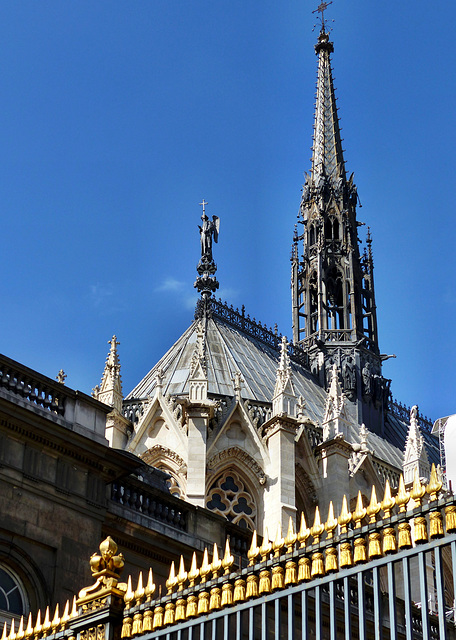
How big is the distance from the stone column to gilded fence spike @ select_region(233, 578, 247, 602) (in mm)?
24084

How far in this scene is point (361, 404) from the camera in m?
51.0

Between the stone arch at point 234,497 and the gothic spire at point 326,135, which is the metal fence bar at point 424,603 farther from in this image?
the gothic spire at point 326,135

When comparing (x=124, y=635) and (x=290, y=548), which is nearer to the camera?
(x=290, y=548)

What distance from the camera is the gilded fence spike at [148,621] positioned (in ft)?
30.6

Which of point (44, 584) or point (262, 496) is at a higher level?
point (262, 496)

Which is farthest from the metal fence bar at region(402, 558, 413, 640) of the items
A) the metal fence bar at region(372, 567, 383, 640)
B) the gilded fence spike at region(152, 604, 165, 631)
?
the gilded fence spike at region(152, 604, 165, 631)

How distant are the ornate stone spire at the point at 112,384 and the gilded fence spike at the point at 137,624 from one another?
79.1 ft

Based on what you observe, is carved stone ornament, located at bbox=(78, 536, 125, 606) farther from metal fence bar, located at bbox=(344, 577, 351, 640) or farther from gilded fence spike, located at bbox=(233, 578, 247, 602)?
metal fence bar, located at bbox=(344, 577, 351, 640)

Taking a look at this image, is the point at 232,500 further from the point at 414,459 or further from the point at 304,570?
the point at 304,570

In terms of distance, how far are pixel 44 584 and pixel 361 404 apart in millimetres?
36218

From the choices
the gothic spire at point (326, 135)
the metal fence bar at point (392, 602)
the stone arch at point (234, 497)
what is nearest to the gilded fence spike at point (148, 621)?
the metal fence bar at point (392, 602)

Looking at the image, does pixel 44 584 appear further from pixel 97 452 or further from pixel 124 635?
pixel 124 635

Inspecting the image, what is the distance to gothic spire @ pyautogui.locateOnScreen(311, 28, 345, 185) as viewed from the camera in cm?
5959

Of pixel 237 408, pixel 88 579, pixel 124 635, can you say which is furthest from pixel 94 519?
pixel 237 408
